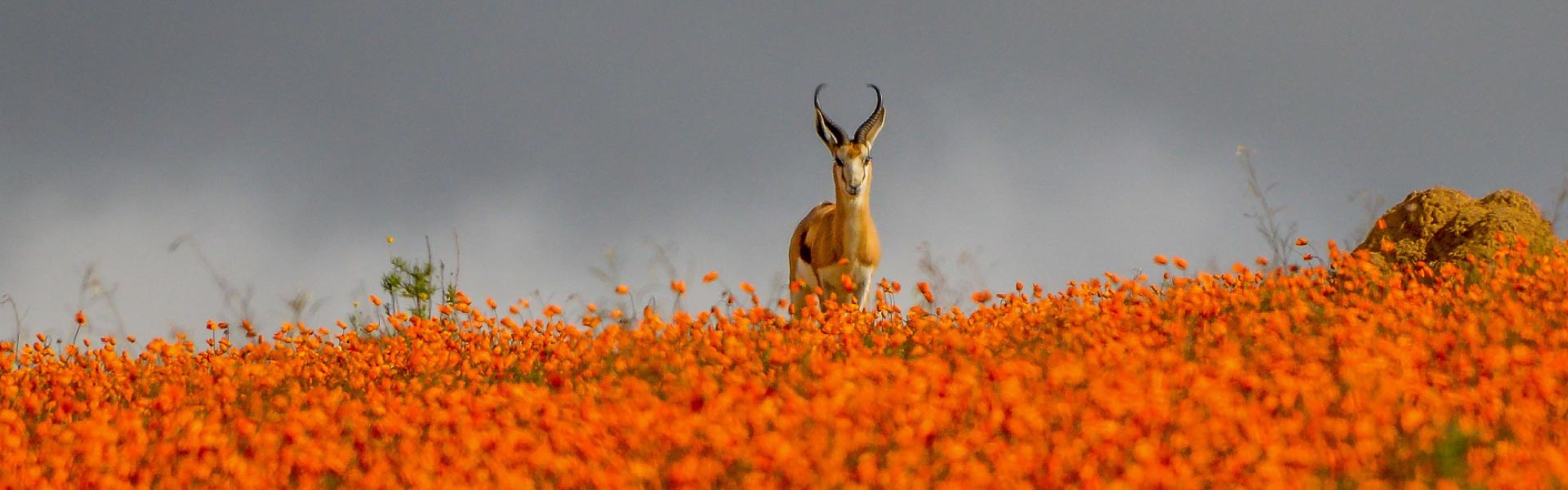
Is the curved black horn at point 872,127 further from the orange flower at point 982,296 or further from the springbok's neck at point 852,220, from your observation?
the orange flower at point 982,296

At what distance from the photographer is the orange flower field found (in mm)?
4039

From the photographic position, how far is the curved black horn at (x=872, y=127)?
40.1ft

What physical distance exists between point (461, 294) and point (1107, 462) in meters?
5.07

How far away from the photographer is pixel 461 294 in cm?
809

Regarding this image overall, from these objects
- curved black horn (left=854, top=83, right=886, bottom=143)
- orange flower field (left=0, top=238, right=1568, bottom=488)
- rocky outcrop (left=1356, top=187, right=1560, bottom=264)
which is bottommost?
orange flower field (left=0, top=238, right=1568, bottom=488)

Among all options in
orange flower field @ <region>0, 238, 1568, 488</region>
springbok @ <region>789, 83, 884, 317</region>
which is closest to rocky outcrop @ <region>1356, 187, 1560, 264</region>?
orange flower field @ <region>0, 238, 1568, 488</region>

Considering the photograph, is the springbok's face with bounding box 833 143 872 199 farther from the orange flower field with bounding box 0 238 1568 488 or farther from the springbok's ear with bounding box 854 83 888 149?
the orange flower field with bounding box 0 238 1568 488

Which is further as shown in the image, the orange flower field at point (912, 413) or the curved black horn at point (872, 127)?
the curved black horn at point (872, 127)

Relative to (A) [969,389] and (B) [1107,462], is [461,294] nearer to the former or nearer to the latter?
(A) [969,389]

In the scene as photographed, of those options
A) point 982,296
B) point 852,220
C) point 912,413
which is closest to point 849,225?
point 852,220

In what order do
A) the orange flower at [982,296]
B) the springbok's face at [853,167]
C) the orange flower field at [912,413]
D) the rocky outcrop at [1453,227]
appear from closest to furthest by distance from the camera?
the orange flower field at [912,413], the orange flower at [982,296], the rocky outcrop at [1453,227], the springbok's face at [853,167]

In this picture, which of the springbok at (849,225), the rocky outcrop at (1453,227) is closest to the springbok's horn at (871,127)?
the springbok at (849,225)

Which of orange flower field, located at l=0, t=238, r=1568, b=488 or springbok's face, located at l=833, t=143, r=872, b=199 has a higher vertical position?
springbok's face, located at l=833, t=143, r=872, b=199

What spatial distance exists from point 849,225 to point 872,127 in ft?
3.22
